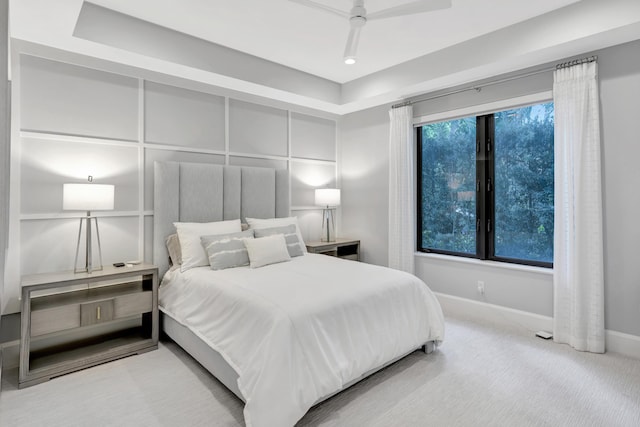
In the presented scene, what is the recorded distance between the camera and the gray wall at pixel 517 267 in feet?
9.32

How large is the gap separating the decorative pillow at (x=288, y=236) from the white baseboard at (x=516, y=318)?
1.82 m

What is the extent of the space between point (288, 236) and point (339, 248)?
57.2 inches

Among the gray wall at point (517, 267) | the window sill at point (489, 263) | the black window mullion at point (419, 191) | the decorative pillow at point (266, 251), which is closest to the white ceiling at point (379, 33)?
the gray wall at point (517, 267)

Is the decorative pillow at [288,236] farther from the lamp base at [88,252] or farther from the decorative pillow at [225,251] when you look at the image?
the lamp base at [88,252]

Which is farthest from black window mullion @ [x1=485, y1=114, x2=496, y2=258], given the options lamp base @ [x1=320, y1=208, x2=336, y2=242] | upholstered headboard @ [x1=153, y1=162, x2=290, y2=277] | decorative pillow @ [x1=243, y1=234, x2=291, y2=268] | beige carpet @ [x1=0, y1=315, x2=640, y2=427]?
upholstered headboard @ [x1=153, y1=162, x2=290, y2=277]

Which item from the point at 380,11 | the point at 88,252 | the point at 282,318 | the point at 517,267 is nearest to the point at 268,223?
the point at 88,252

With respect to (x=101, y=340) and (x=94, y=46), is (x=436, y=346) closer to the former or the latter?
(x=101, y=340)

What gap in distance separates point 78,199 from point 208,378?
5.49 ft

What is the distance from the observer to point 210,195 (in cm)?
369

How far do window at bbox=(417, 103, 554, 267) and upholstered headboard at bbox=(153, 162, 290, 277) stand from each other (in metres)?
1.83

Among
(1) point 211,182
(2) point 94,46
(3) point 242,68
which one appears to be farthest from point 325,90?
(2) point 94,46

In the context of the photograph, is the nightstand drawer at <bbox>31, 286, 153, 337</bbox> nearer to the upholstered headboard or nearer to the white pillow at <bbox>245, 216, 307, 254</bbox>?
the upholstered headboard

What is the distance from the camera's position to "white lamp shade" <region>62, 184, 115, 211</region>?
268 cm

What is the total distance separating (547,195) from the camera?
3.43 m
